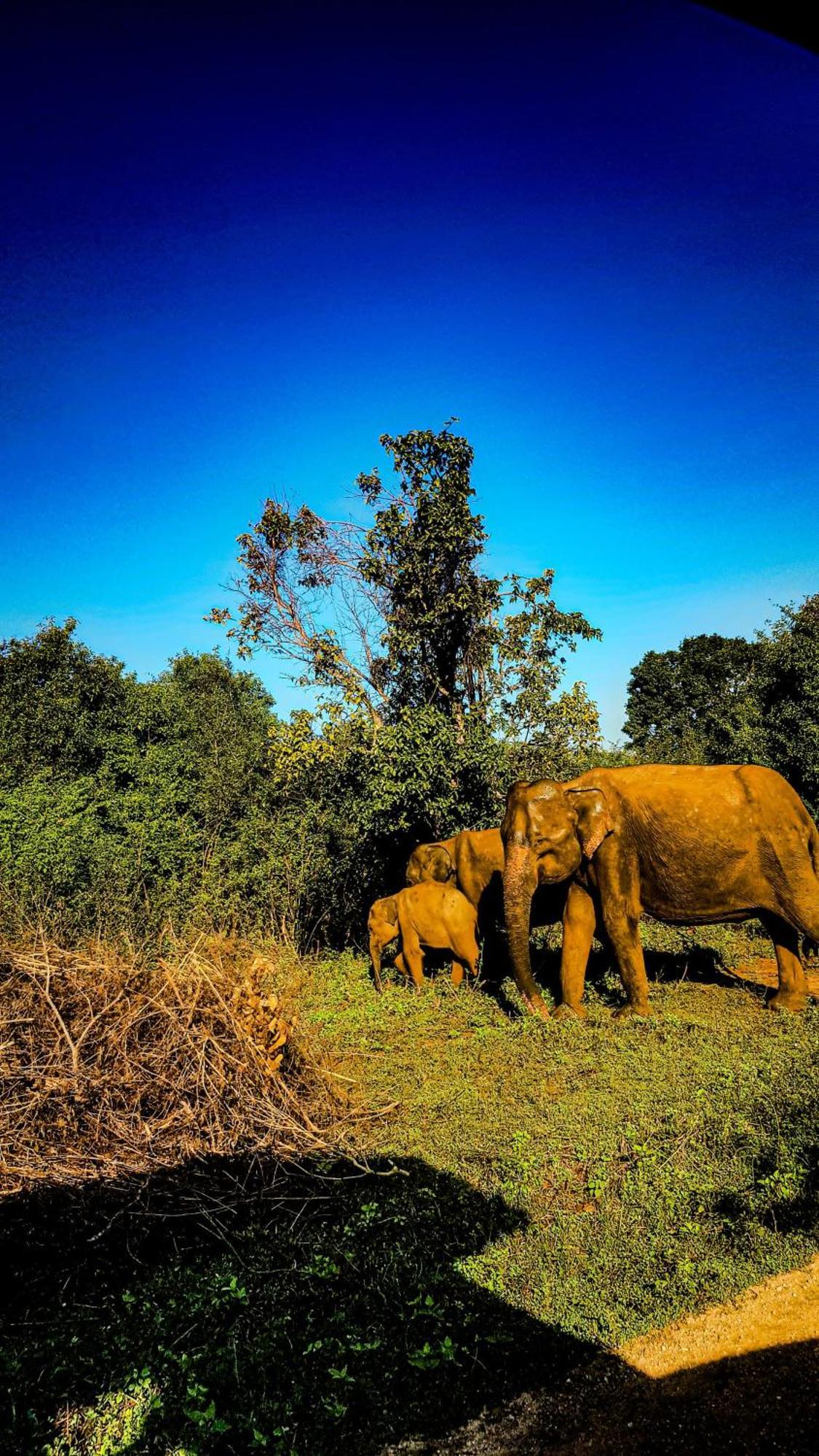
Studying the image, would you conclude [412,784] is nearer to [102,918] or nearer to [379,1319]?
[102,918]

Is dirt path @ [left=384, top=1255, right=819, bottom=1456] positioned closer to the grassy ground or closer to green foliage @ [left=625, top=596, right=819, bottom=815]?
the grassy ground

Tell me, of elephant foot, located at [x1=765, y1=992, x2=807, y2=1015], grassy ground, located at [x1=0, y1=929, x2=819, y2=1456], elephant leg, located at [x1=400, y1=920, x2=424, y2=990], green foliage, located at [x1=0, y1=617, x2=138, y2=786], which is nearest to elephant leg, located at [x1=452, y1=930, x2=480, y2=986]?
elephant leg, located at [x1=400, y1=920, x2=424, y2=990]

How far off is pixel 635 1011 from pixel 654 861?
1.95 m

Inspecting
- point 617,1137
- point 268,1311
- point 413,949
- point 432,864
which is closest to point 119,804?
point 432,864

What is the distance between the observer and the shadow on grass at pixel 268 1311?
4.34m

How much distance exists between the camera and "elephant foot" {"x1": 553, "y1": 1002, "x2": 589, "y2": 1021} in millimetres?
10555

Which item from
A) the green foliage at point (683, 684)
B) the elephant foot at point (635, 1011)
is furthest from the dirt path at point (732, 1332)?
the green foliage at point (683, 684)

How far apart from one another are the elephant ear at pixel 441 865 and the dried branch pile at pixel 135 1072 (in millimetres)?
6509

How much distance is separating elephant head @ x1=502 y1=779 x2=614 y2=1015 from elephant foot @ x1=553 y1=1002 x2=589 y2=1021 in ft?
0.82

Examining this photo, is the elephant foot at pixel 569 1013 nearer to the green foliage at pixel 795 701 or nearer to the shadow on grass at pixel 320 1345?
the shadow on grass at pixel 320 1345

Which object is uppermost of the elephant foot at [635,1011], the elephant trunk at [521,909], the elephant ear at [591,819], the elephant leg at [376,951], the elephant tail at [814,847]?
the elephant ear at [591,819]

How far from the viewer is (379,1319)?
5008 mm

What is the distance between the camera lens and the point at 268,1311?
17.0 feet

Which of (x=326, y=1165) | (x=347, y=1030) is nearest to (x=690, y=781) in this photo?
(x=347, y=1030)
